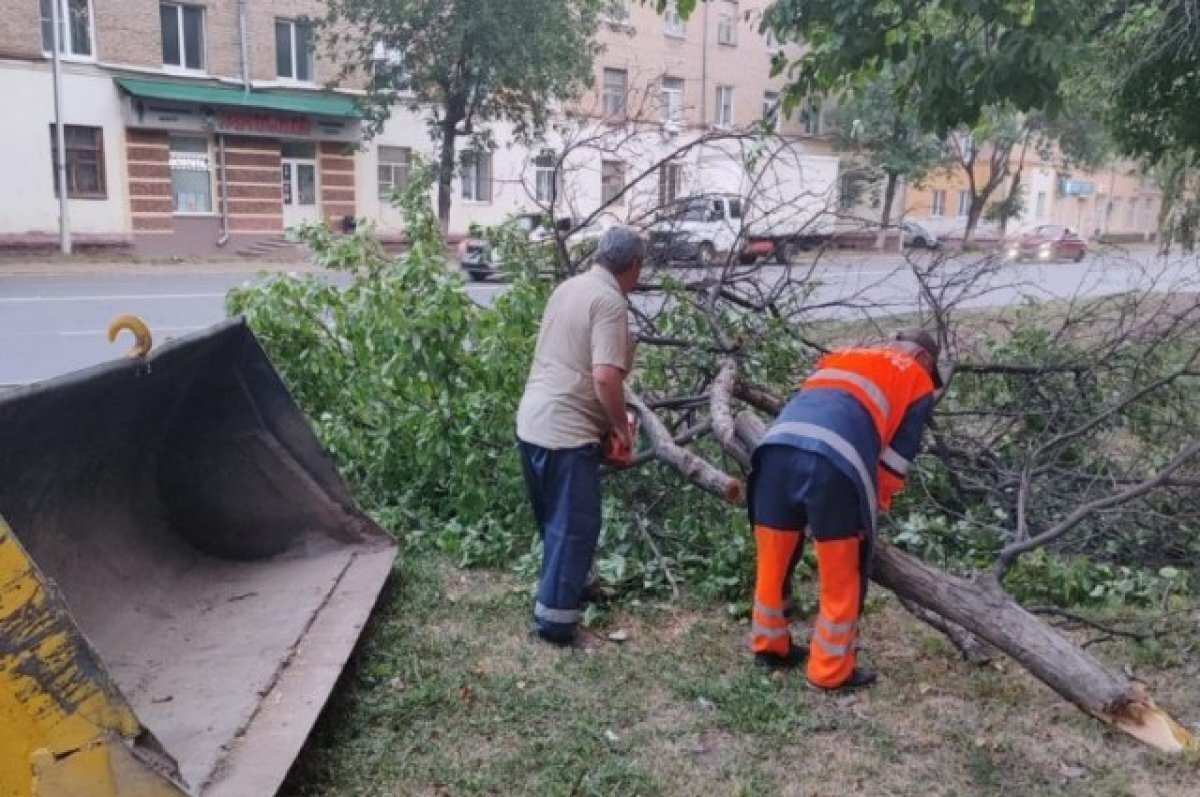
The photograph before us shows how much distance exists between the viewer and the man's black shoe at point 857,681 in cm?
362

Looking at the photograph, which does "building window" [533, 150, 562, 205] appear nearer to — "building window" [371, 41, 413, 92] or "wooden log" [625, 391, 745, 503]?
"wooden log" [625, 391, 745, 503]

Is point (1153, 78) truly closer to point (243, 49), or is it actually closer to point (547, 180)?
point (547, 180)

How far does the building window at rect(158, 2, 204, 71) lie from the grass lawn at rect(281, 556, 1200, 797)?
22.7 meters

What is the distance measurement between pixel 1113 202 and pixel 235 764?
59728mm

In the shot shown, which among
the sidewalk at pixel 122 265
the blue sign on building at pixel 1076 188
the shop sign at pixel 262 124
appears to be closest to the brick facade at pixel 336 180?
the shop sign at pixel 262 124

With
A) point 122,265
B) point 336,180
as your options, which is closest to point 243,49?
point 336,180

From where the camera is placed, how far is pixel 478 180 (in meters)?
28.1

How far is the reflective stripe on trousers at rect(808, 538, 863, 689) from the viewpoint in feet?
11.5

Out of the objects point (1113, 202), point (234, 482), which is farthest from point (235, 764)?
point (1113, 202)

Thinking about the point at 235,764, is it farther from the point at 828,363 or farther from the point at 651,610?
the point at 828,363

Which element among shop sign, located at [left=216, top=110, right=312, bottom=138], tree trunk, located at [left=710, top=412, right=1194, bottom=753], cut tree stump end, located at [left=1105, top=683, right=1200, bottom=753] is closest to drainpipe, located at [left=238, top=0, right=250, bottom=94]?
shop sign, located at [left=216, top=110, right=312, bottom=138]

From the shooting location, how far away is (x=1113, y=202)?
180ft

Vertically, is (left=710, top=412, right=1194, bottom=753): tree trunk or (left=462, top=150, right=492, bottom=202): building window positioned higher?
(left=462, top=150, right=492, bottom=202): building window

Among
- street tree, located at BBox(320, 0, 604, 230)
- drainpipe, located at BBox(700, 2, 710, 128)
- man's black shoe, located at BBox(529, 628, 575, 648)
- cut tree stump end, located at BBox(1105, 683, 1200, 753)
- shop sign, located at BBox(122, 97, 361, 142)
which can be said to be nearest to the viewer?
cut tree stump end, located at BBox(1105, 683, 1200, 753)
